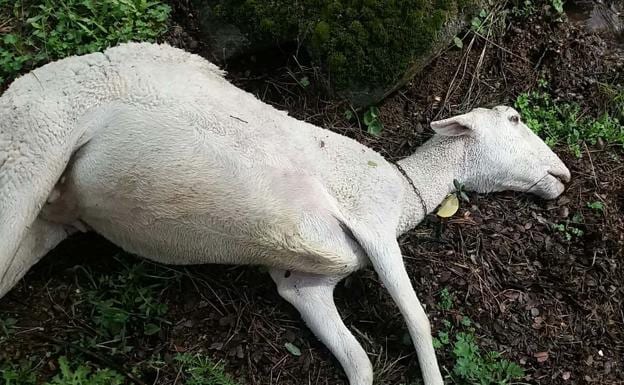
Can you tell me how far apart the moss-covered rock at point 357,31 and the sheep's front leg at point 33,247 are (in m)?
1.65

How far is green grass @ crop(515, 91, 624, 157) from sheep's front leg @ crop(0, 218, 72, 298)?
3.04 metres

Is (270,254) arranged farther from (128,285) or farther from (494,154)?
(494,154)

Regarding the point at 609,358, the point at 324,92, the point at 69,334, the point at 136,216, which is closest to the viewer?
the point at 136,216

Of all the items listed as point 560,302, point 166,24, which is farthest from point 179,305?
point 560,302

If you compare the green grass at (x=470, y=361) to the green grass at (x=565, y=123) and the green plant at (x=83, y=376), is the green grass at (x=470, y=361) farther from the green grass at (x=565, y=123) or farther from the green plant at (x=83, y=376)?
the green plant at (x=83, y=376)

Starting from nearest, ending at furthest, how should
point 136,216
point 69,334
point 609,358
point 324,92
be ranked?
point 136,216
point 69,334
point 609,358
point 324,92

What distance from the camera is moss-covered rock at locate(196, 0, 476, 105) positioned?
4.06m

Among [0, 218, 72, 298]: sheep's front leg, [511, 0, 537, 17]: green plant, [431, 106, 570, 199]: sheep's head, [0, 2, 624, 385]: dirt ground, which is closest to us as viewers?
[0, 218, 72, 298]: sheep's front leg

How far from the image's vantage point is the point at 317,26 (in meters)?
4.07

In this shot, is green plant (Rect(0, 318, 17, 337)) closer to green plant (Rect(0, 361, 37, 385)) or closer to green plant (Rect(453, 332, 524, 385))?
green plant (Rect(0, 361, 37, 385))

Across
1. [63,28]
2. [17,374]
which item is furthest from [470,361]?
[63,28]

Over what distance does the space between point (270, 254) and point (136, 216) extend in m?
0.67

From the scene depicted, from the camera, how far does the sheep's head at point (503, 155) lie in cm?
398

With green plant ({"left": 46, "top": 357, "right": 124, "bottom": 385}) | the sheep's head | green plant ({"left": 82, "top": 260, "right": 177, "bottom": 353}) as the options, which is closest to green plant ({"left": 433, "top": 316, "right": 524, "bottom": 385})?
the sheep's head
